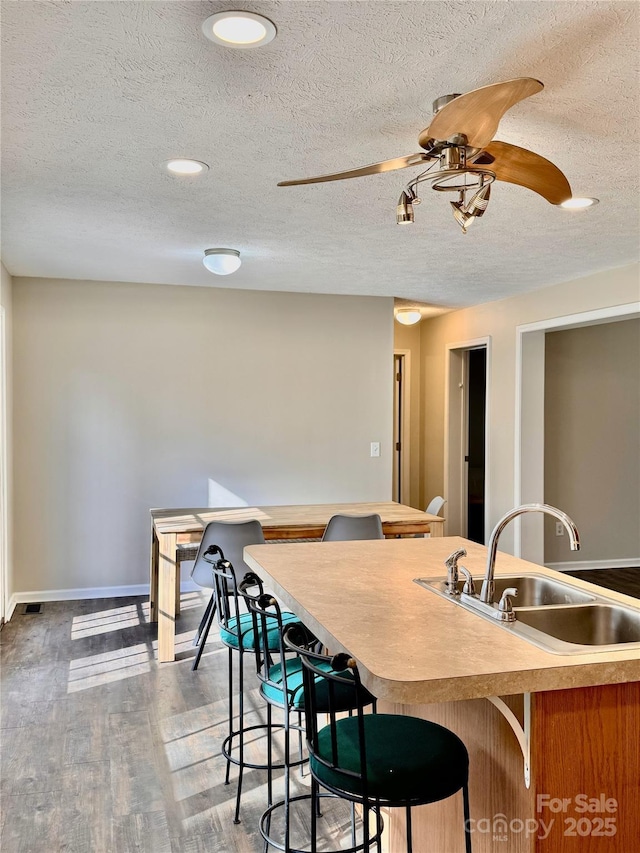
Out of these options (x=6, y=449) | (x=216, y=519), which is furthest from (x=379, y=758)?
(x=6, y=449)

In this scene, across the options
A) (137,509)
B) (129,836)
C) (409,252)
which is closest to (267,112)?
(409,252)

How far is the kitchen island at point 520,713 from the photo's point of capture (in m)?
1.42

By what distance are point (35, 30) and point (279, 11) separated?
0.63m

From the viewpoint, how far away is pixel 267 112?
2.34 metres

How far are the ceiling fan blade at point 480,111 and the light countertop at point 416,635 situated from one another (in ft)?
4.08

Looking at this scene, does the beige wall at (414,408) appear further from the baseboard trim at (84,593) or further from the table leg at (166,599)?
the table leg at (166,599)

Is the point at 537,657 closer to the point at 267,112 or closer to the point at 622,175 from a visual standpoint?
the point at 267,112

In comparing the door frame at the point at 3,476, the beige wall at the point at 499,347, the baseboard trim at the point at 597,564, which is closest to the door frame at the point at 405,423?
the beige wall at the point at 499,347

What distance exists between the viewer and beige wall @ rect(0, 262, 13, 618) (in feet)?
15.5

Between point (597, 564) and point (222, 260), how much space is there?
4513 millimetres

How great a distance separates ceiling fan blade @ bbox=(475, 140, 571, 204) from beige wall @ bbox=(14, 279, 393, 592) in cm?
366

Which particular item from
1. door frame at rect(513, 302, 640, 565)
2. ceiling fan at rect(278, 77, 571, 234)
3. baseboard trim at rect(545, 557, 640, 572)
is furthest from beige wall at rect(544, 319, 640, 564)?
ceiling fan at rect(278, 77, 571, 234)

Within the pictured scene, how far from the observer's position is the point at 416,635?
1.66 metres

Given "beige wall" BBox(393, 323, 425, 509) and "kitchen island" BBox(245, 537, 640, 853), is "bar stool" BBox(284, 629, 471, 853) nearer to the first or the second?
"kitchen island" BBox(245, 537, 640, 853)
